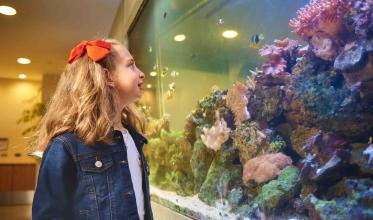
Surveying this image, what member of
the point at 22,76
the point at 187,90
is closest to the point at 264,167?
the point at 187,90

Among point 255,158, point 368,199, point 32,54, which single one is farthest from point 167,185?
point 32,54

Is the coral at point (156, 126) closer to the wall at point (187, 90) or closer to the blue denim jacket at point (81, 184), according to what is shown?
the wall at point (187, 90)

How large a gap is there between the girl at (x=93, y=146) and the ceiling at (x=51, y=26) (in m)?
1.45

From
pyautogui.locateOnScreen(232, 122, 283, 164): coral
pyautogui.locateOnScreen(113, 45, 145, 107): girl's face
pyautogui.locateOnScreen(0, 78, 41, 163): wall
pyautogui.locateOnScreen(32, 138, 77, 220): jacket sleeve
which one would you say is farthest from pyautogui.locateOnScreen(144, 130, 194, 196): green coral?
pyautogui.locateOnScreen(0, 78, 41, 163): wall

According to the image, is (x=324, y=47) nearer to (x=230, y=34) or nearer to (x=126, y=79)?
(x=230, y=34)

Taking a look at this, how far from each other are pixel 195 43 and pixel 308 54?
0.96 metres

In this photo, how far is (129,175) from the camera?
117 centimetres

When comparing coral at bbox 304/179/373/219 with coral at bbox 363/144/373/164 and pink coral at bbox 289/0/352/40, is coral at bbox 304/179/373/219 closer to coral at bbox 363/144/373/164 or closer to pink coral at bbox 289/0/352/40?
coral at bbox 363/144/373/164

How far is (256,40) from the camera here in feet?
4.03

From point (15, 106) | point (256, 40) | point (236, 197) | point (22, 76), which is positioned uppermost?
point (22, 76)

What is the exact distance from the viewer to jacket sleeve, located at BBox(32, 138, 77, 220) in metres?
1.01

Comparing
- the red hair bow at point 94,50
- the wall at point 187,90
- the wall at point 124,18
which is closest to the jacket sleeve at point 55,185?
the red hair bow at point 94,50

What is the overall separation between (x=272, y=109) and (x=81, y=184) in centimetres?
67

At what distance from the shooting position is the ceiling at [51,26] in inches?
141
